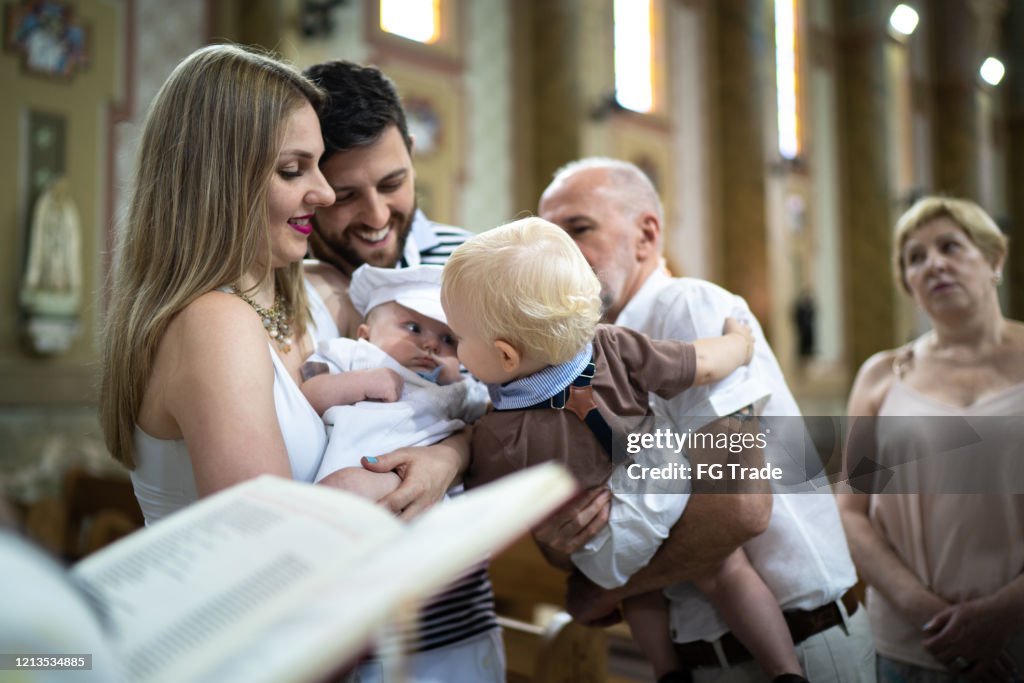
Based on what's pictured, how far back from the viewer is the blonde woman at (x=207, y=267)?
155 centimetres

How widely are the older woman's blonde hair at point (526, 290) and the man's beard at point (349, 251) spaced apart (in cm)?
53

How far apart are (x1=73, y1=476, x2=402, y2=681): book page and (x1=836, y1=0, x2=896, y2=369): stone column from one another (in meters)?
14.6


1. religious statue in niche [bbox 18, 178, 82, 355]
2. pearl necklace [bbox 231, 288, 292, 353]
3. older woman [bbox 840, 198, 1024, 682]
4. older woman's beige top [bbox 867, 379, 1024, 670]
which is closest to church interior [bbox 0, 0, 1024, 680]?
religious statue in niche [bbox 18, 178, 82, 355]

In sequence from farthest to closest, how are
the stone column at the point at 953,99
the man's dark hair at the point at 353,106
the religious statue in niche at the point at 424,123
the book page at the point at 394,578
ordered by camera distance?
the stone column at the point at 953,99
the religious statue in niche at the point at 424,123
the man's dark hair at the point at 353,106
the book page at the point at 394,578

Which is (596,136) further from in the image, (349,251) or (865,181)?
(349,251)

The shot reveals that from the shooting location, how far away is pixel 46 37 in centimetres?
664

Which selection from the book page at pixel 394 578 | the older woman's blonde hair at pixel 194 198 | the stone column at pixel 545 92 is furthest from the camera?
the stone column at pixel 545 92

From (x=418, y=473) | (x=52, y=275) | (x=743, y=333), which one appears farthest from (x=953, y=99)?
(x=418, y=473)

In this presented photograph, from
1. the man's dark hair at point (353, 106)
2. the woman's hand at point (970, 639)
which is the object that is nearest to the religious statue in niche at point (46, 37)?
the man's dark hair at point (353, 106)

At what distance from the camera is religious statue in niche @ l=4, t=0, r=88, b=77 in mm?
6477

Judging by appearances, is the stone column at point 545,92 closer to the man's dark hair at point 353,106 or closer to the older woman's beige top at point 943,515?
the older woman's beige top at point 943,515

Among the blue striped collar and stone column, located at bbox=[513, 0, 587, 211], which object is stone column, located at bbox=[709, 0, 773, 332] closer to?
stone column, located at bbox=[513, 0, 587, 211]

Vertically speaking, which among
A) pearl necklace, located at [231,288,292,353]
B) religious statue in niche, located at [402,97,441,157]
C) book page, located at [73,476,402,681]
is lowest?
book page, located at [73,476,402,681]

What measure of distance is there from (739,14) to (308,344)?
1193 cm
